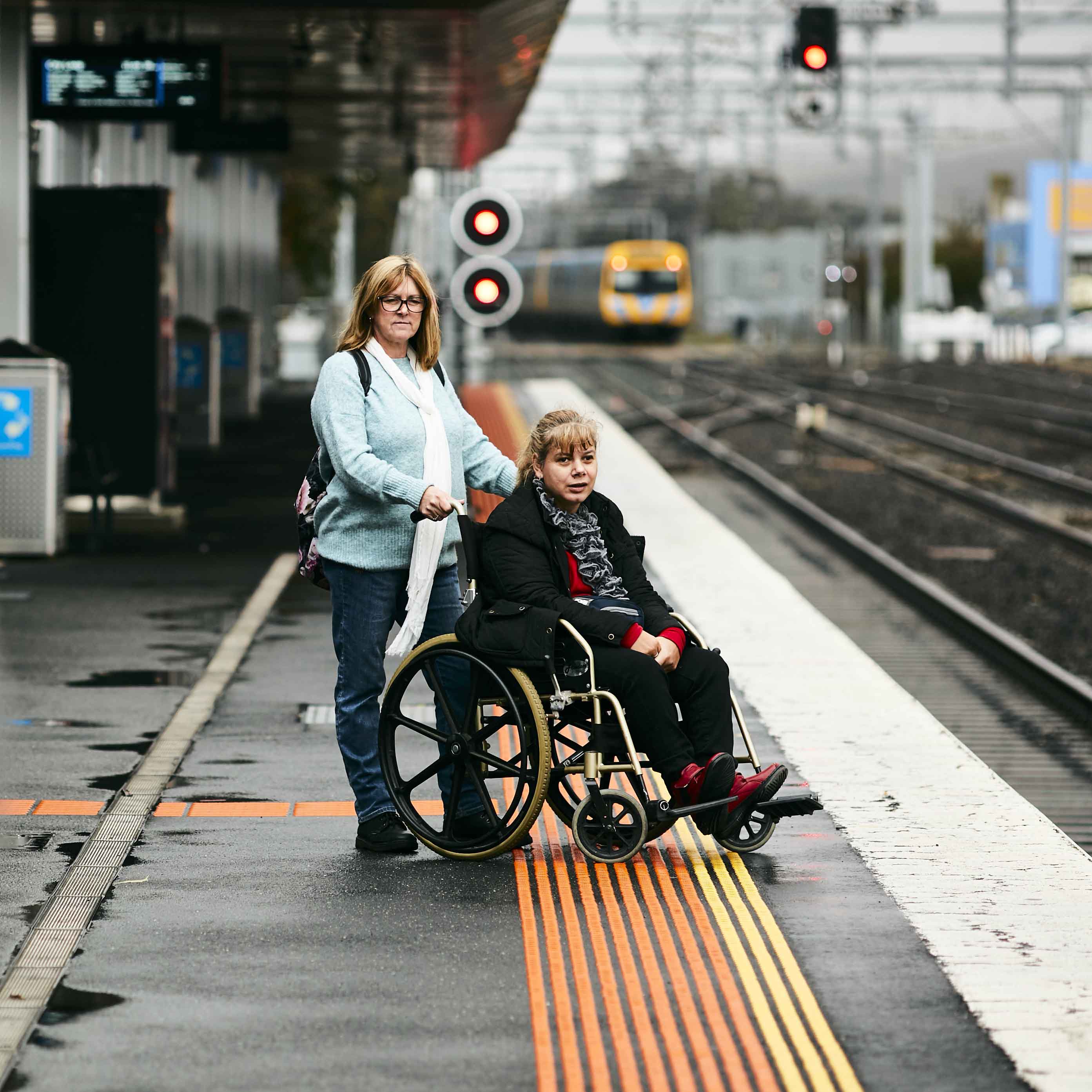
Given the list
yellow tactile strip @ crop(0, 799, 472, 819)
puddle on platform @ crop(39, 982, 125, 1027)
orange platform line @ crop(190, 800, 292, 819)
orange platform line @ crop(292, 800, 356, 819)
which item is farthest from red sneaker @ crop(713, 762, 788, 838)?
puddle on platform @ crop(39, 982, 125, 1027)

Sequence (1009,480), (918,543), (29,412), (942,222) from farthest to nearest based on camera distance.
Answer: (942,222)
(1009,480)
(918,543)
(29,412)

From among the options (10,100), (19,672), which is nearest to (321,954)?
(19,672)

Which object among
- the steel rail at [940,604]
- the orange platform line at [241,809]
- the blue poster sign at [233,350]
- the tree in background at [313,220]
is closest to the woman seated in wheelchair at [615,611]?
the orange platform line at [241,809]

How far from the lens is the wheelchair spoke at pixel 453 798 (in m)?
6.02

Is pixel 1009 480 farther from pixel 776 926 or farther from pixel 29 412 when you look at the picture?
pixel 776 926

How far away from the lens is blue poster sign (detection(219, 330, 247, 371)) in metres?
29.2

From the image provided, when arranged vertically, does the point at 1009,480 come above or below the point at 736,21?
below

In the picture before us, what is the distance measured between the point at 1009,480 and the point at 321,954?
1938cm

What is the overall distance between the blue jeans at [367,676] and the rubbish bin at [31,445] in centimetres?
766

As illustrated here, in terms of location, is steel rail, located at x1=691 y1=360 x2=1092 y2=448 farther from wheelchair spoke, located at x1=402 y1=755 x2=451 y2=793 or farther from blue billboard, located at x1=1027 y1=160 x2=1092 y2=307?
blue billboard, located at x1=1027 y1=160 x2=1092 y2=307

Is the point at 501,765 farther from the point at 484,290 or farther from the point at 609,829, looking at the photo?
the point at 484,290

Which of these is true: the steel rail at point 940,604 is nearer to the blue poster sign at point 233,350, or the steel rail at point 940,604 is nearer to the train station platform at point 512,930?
the train station platform at point 512,930

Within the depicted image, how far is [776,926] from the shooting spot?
17.4 feet

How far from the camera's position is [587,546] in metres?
6.10
